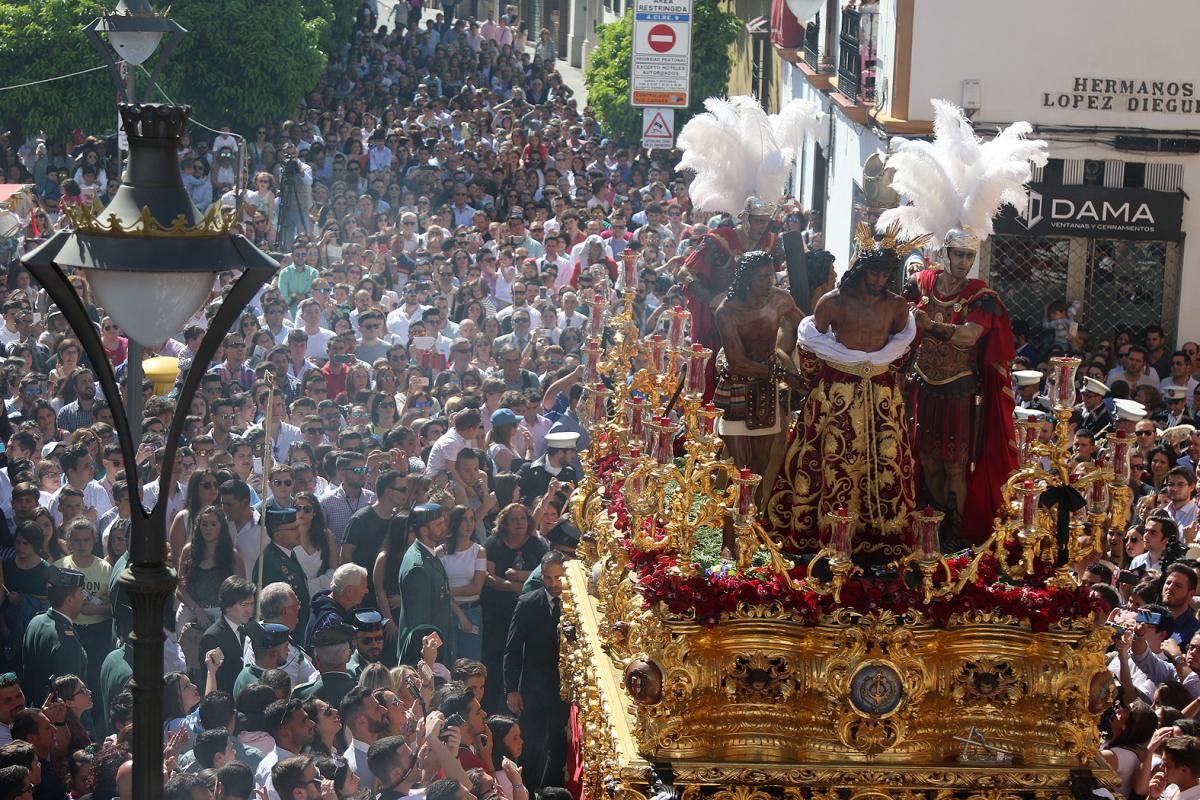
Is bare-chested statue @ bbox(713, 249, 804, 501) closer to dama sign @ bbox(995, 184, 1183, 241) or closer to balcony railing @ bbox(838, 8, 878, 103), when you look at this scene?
dama sign @ bbox(995, 184, 1183, 241)

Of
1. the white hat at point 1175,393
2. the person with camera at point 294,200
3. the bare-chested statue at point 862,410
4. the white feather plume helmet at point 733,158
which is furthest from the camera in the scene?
the person with camera at point 294,200

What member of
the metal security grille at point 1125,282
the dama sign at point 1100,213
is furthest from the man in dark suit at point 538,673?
the metal security grille at point 1125,282

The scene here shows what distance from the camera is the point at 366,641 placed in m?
11.0

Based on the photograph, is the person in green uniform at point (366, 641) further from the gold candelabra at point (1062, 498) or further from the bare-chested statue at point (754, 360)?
the gold candelabra at point (1062, 498)

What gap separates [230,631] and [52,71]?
2137cm

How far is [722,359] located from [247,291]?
394 centimetres

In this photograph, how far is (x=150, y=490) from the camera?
45.0ft

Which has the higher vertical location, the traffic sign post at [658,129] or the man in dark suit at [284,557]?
the traffic sign post at [658,129]

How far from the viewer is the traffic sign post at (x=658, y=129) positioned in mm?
22953

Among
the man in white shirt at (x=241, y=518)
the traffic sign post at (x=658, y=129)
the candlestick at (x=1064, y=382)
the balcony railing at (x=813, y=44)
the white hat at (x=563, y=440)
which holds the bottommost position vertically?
the man in white shirt at (x=241, y=518)

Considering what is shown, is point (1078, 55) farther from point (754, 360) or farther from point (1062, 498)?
point (1062, 498)

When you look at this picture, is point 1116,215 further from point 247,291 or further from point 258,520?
point 247,291

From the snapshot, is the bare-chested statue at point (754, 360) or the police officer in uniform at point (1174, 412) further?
the police officer in uniform at point (1174, 412)

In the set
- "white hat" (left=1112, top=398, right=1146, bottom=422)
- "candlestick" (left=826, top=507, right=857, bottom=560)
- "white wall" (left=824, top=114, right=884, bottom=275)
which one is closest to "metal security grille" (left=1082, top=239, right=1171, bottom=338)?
"white wall" (left=824, top=114, right=884, bottom=275)
